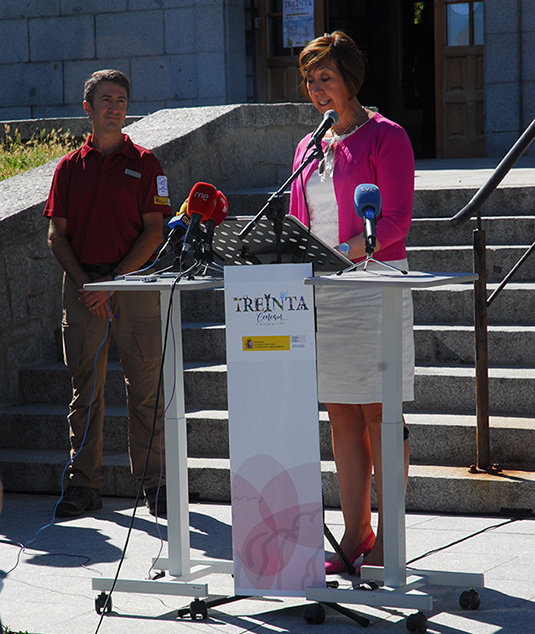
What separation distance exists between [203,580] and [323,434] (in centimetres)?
150

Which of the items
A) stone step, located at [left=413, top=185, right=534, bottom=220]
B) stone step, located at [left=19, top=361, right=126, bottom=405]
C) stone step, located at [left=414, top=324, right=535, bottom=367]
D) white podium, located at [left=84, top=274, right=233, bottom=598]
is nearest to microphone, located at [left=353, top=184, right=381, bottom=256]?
white podium, located at [left=84, top=274, right=233, bottom=598]

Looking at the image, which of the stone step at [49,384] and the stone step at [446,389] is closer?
the stone step at [446,389]

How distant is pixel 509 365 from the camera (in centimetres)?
564

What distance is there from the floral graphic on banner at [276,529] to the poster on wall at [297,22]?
31.5 feet

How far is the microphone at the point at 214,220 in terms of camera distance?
3596 millimetres

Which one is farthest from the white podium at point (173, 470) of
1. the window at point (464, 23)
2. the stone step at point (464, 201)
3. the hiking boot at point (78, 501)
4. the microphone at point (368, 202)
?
the window at point (464, 23)

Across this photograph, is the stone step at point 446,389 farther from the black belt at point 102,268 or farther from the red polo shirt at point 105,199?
the red polo shirt at point 105,199

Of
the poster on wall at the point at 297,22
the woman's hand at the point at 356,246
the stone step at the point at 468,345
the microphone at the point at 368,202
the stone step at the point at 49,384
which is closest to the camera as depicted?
the microphone at the point at 368,202

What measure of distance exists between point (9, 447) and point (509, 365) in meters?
3.14

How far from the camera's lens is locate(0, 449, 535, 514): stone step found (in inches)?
187

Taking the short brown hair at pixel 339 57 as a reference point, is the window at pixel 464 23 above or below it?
above

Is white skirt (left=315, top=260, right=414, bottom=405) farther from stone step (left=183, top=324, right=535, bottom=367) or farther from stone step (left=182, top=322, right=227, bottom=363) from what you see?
stone step (left=182, top=322, right=227, bottom=363)

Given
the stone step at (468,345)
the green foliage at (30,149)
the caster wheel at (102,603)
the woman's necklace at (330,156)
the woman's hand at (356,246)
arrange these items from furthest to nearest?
the green foliage at (30,149) → the stone step at (468,345) → the woman's necklace at (330,156) → the woman's hand at (356,246) → the caster wheel at (102,603)

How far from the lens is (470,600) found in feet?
11.8
